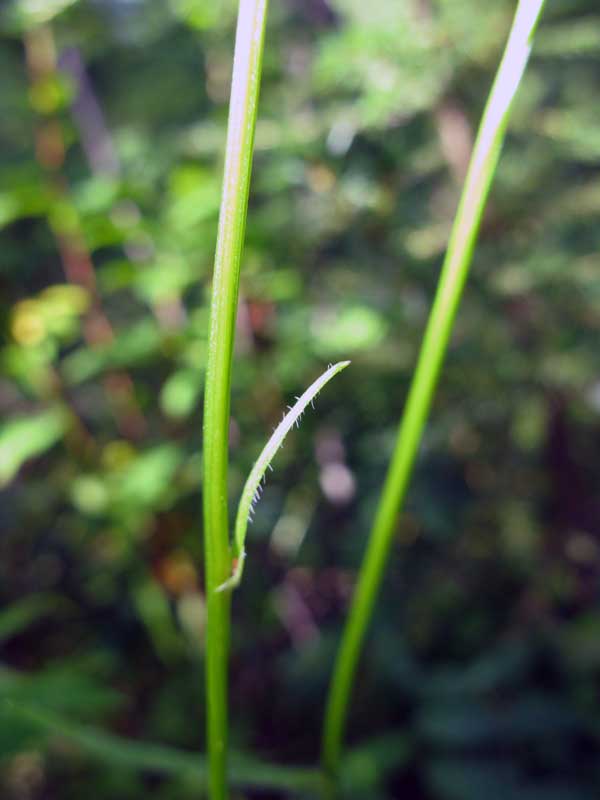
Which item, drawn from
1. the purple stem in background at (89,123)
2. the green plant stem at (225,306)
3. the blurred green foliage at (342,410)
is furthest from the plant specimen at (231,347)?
the purple stem in background at (89,123)

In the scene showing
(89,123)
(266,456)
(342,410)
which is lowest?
(266,456)

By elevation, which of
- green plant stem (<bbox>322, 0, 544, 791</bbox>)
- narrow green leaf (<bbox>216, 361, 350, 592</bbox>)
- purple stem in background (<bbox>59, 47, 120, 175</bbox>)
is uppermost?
purple stem in background (<bbox>59, 47, 120, 175</bbox>)

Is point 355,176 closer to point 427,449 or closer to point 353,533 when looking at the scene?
point 427,449

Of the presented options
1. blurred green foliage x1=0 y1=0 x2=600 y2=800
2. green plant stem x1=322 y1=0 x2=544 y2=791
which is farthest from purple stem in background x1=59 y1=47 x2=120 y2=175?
green plant stem x1=322 y1=0 x2=544 y2=791

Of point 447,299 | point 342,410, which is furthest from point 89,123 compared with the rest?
point 447,299

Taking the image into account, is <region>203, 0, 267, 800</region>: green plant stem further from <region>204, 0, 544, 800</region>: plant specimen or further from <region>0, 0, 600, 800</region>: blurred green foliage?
<region>0, 0, 600, 800</region>: blurred green foliage

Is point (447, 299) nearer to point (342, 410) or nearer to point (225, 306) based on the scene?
point (225, 306)
